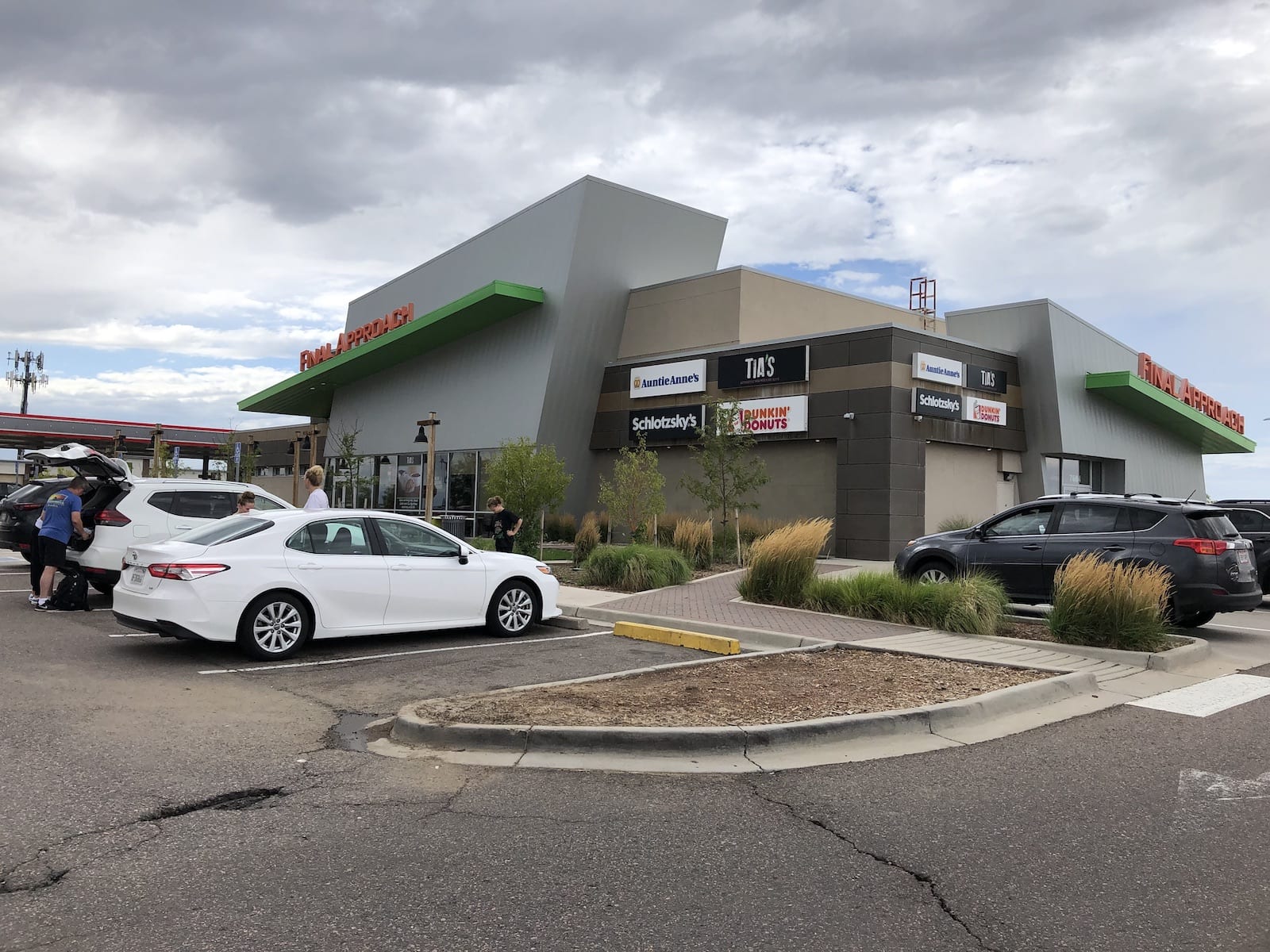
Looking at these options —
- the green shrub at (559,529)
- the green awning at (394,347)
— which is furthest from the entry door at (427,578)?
the green awning at (394,347)

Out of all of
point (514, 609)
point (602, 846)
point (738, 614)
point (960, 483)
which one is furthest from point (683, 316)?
point (602, 846)

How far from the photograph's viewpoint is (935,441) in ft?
75.8

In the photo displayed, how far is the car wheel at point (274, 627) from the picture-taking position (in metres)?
8.96

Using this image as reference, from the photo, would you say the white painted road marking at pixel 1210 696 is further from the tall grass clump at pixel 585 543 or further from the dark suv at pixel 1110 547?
the tall grass clump at pixel 585 543

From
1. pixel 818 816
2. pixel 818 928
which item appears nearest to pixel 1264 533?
pixel 818 816

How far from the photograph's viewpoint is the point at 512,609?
1116 cm

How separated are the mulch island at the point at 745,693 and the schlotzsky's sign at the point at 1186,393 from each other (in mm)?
24530

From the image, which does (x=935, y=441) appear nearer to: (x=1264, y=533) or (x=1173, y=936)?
(x=1264, y=533)

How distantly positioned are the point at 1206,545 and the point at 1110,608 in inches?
80.4

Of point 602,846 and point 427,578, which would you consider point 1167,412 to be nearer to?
point 427,578

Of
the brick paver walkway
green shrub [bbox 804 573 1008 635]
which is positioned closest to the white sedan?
the brick paver walkway

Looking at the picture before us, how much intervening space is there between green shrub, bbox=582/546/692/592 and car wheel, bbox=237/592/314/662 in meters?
6.85

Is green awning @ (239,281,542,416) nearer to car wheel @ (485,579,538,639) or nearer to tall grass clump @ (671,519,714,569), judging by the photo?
tall grass clump @ (671,519,714,569)

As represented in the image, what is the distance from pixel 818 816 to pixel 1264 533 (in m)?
14.4
